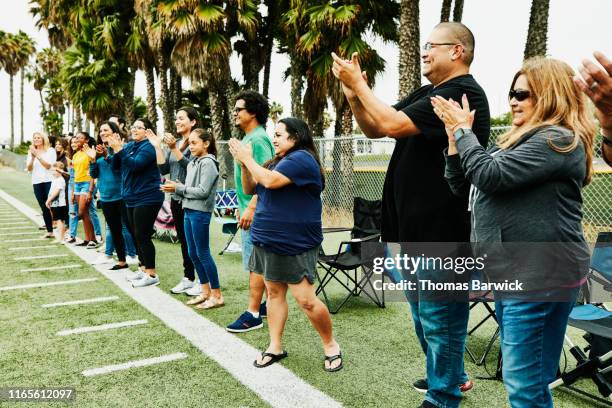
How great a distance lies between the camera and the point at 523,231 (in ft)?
5.76

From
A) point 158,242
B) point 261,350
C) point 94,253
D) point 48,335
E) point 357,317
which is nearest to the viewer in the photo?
point 261,350

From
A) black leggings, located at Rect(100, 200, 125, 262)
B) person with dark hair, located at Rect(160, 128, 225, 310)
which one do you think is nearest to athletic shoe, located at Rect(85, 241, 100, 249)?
black leggings, located at Rect(100, 200, 125, 262)

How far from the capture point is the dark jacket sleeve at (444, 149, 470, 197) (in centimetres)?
197

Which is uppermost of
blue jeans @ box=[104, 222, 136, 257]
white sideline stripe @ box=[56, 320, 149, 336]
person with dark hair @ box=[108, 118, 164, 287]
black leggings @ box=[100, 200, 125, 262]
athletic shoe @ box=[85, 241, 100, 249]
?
person with dark hair @ box=[108, 118, 164, 287]

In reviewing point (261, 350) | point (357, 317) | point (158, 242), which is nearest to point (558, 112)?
point (261, 350)

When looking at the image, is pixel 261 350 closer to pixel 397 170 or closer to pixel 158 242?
pixel 397 170

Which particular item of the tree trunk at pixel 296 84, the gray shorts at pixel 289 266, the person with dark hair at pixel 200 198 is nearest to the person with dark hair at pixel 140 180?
the person with dark hair at pixel 200 198

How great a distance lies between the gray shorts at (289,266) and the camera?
310 cm

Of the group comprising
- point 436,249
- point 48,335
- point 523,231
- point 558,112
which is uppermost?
point 558,112

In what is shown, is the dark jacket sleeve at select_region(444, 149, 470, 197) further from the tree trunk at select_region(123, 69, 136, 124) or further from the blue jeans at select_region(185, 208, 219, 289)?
the tree trunk at select_region(123, 69, 136, 124)

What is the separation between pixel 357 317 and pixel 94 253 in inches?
191

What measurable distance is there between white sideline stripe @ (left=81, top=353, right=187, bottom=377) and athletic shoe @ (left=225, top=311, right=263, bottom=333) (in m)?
0.56

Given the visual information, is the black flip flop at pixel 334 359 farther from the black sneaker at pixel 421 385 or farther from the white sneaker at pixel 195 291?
the white sneaker at pixel 195 291

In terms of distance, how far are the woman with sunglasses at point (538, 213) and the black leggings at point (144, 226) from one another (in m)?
4.03
